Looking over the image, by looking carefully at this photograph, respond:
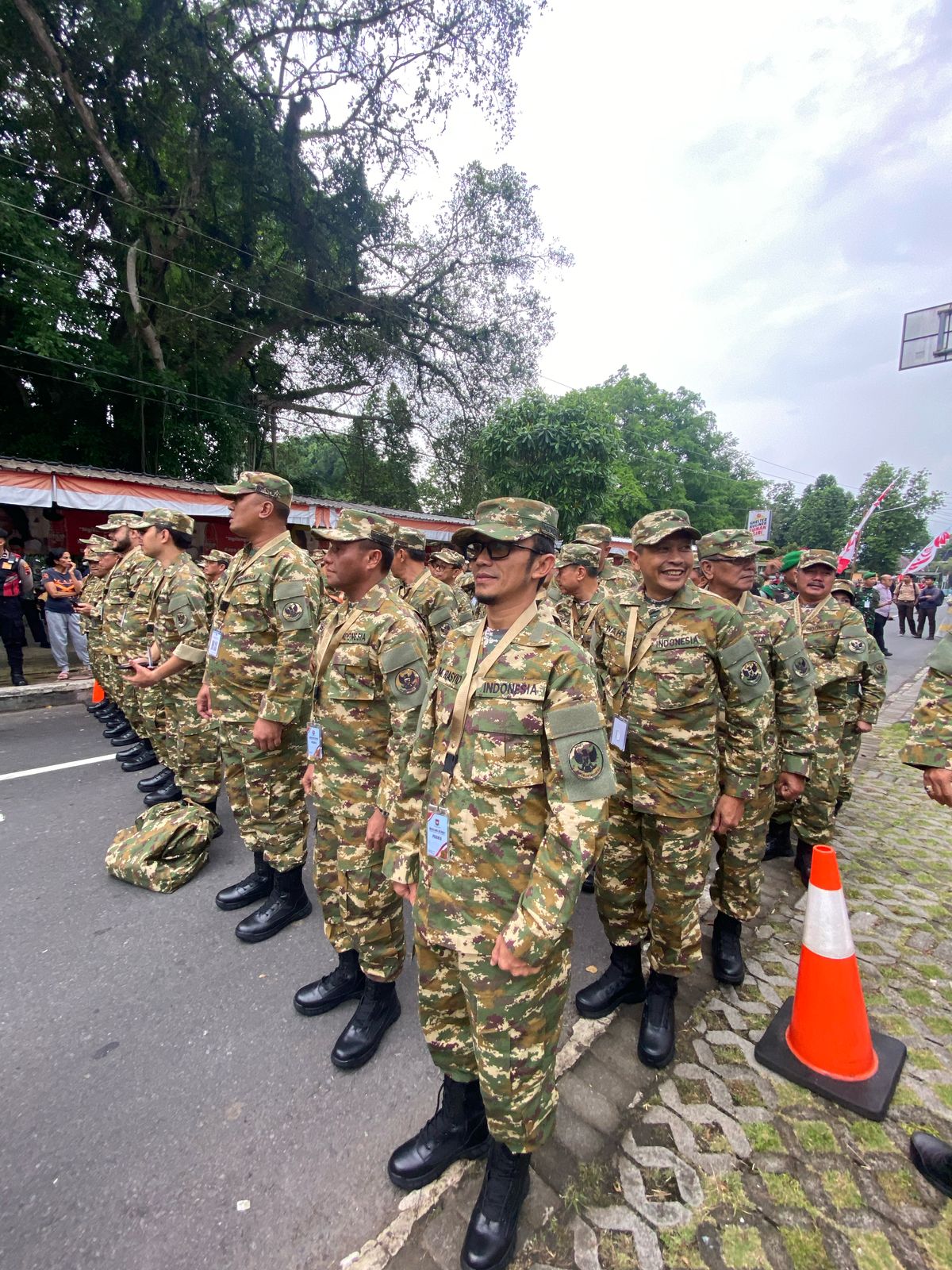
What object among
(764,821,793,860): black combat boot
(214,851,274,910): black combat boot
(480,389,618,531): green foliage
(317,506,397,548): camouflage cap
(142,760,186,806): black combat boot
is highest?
(480,389,618,531): green foliage

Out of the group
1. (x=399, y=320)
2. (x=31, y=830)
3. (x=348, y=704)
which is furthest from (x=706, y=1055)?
(x=399, y=320)

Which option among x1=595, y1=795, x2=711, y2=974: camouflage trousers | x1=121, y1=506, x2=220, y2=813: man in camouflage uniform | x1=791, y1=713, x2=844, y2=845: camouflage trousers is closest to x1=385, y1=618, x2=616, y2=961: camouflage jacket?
x1=595, y1=795, x2=711, y2=974: camouflage trousers

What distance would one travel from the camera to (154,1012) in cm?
265

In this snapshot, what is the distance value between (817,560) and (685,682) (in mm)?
2551

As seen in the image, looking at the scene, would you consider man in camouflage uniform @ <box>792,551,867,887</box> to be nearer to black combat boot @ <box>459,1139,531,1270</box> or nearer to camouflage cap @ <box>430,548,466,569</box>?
black combat boot @ <box>459,1139,531,1270</box>

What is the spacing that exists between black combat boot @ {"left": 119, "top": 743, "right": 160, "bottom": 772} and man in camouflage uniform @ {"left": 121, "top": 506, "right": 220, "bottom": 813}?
4.32ft

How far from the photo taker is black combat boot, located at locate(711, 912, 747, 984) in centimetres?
284

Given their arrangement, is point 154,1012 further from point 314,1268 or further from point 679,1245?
point 679,1245

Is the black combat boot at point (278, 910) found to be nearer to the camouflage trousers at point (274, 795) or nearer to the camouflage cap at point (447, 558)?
the camouflage trousers at point (274, 795)

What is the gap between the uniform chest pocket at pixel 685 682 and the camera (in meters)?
2.45

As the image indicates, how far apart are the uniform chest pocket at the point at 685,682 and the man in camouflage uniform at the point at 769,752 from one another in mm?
527

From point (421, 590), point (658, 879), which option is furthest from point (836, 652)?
point (421, 590)

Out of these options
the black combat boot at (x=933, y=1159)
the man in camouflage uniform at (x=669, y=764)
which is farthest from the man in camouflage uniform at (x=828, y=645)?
the black combat boot at (x=933, y=1159)

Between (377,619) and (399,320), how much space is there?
65.5 ft
